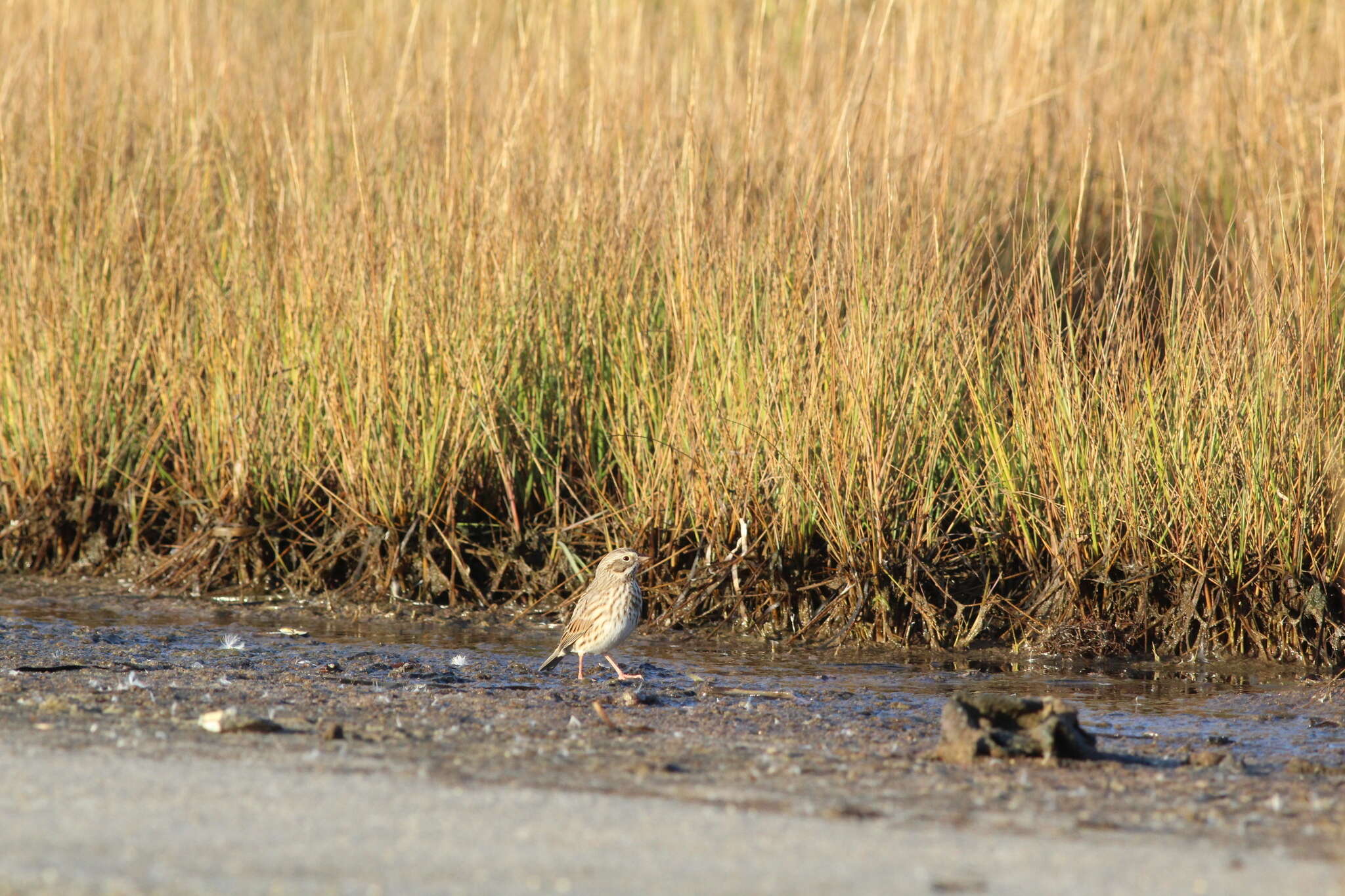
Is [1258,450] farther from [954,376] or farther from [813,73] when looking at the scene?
[813,73]

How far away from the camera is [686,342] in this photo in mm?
6516

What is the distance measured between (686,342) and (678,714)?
2.02 meters

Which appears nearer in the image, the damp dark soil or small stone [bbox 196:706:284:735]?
the damp dark soil

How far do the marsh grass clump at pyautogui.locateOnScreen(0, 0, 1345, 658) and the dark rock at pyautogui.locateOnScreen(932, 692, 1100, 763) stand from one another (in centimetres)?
171

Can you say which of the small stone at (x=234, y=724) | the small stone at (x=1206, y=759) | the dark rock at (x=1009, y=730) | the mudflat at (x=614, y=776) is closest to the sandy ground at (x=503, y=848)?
the mudflat at (x=614, y=776)

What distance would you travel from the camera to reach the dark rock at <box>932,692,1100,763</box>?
413 cm

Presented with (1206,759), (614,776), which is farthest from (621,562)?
(1206,759)

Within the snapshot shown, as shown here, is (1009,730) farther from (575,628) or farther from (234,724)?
(234,724)

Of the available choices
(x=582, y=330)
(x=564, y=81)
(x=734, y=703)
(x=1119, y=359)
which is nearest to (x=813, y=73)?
(x=564, y=81)

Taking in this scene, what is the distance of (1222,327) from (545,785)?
130 inches

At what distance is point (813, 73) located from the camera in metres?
8.62

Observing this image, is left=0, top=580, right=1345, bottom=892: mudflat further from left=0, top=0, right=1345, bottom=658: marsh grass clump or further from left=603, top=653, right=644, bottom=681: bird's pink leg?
left=0, top=0, right=1345, bottom=658: marsh grass clump

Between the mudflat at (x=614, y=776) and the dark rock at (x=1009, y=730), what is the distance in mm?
66

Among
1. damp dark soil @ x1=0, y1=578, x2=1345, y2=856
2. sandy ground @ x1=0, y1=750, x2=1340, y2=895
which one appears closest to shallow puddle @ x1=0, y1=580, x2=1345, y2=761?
damp dark soil @ x1=0, y1=578, x2=1345, y2=856
